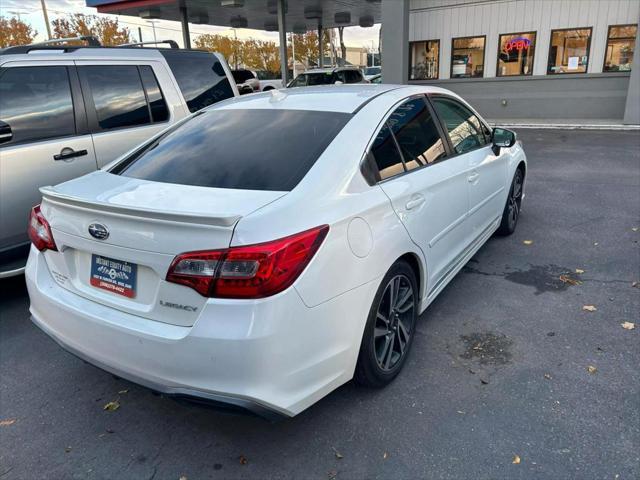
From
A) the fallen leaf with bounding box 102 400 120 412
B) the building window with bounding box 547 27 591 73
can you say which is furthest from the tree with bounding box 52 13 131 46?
the fallen leaf with bounding box 102 400 120 412

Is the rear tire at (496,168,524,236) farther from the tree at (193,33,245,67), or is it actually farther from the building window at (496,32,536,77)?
the tree at (193,33,245,67)

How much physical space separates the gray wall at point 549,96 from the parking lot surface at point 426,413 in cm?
1305

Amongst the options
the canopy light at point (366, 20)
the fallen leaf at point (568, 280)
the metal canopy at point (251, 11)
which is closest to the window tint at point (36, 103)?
the fallen leaf at point (568, 280)

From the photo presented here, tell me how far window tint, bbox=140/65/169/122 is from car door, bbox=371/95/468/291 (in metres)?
2.93

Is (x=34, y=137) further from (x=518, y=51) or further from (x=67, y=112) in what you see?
(x=518, y=51)

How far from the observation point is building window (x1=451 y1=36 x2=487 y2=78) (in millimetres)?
16516

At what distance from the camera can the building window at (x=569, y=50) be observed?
588 inches

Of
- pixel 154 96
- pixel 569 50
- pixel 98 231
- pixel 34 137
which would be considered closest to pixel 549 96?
pixel 569 50

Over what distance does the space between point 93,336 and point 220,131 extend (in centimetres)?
143

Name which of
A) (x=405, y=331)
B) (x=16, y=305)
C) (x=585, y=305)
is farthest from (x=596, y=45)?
(x=16, y=305)

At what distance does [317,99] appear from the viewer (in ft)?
10.9

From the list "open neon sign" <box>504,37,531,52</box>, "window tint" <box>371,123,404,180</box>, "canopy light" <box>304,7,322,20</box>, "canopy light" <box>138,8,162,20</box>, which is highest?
"canopy light" <box>138,8,162,20</box>

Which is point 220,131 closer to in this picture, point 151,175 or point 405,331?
point 151,175

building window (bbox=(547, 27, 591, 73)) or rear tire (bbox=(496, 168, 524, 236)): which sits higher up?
building window (bbox=(547, 27, 591, 73))
